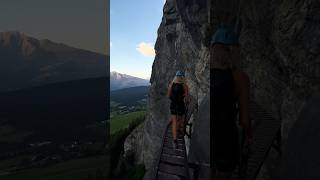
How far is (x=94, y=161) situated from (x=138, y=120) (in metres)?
23.6

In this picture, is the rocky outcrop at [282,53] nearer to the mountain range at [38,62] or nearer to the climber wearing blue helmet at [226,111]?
the climber wearing blue helmet at [226,111]

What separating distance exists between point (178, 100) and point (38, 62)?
36774 mm

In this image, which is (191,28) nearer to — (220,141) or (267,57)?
(267,57)

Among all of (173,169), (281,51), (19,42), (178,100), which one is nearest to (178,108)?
(178,100)

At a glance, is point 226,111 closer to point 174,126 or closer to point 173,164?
point 173,164

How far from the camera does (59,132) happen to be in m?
37.8

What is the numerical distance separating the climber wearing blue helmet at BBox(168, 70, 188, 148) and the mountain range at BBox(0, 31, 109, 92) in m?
29.9

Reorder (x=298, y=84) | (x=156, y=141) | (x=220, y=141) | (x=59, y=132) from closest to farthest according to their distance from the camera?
(x=220, y=141)
(x=298, y=84)
(x=156, y=141)
(x=59, y=132)

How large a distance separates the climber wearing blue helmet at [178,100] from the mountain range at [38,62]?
98.0 feet

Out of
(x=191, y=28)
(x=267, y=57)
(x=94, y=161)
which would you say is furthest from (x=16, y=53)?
(x=267, y=57)

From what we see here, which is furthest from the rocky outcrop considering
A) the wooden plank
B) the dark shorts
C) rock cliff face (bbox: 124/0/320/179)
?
the dark shorts

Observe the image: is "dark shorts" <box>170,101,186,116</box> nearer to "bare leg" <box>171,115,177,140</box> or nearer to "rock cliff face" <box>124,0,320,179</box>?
"bare leg" <box>171,115,177,140</box>

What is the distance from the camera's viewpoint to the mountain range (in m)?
34.6

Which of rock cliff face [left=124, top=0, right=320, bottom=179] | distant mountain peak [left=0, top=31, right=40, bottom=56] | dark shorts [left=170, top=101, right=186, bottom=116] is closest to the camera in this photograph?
rock cliff face [left=124, top=0, right=320, bottom=179]
